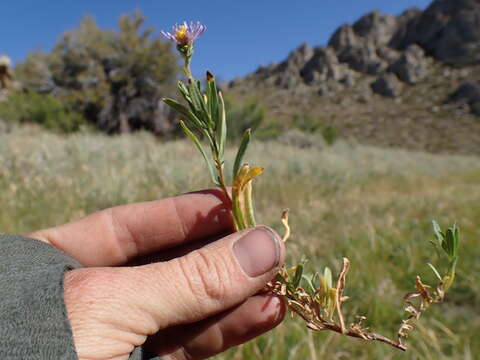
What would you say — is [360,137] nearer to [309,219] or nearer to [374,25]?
[309,219]

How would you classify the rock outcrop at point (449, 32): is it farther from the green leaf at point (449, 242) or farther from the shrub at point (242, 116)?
the green leaf at point (449, 242)

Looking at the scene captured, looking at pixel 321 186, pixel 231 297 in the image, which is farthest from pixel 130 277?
pixel 321 186

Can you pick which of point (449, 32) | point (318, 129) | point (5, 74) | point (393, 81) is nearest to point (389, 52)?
point (449, 32)

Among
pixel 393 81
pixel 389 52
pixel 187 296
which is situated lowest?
pixel 187 296

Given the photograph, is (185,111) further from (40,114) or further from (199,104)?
(40,114)

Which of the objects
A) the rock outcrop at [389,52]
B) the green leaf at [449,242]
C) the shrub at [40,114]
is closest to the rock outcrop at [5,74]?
the shrub at [40,114]

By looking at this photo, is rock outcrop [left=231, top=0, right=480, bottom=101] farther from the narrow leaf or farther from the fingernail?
the narrow leaf
